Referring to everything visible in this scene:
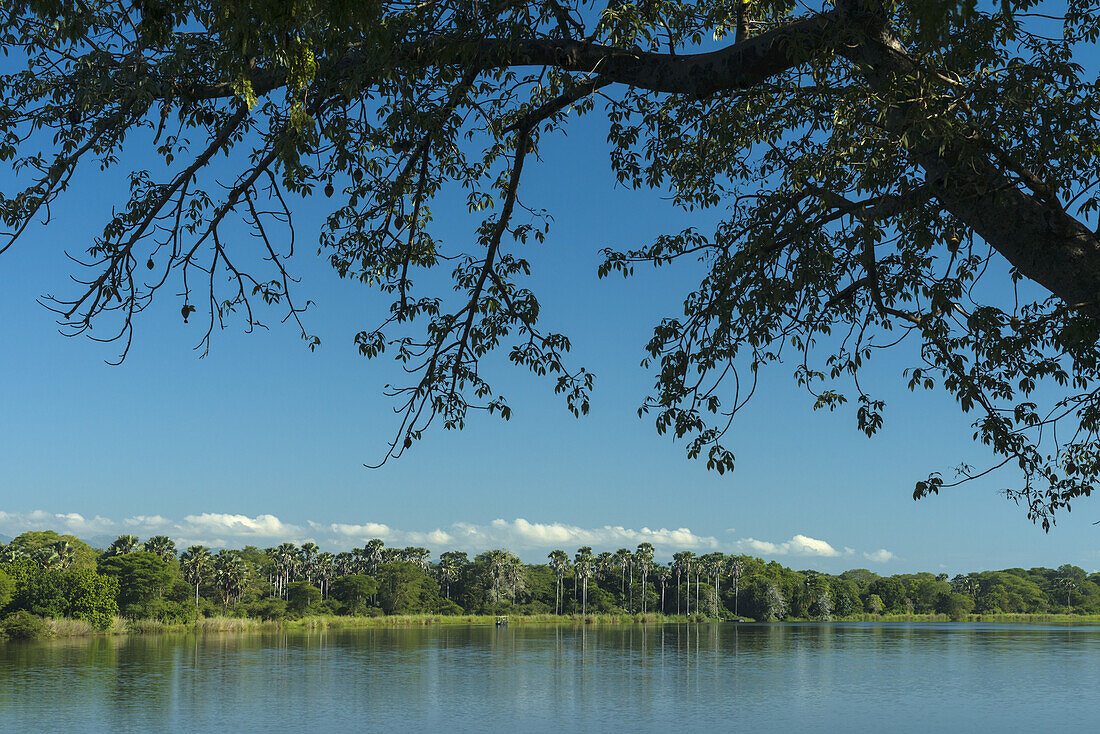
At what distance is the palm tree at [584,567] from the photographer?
4478 inches

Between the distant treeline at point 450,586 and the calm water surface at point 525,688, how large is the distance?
20.7 ft

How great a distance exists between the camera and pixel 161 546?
83062mm

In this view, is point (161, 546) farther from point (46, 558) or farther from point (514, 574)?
point (514, 574)

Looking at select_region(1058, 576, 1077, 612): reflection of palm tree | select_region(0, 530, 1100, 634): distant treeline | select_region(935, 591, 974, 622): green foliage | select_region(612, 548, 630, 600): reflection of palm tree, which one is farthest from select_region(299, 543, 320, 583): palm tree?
select_region(1058, 576, 1077, 612): reflection of palm tree

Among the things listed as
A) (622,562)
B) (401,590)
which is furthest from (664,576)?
(401,590)

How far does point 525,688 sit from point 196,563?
53398mm

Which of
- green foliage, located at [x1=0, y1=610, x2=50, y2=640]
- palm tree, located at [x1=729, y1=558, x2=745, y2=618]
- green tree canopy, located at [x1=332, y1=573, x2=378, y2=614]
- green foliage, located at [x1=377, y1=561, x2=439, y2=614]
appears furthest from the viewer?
palm tree, located at [x1=729, y1=558, x2=745, y2=618]

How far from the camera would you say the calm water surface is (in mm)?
30234

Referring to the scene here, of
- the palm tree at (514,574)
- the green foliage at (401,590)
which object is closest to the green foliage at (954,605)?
the palm tree at (514,574)

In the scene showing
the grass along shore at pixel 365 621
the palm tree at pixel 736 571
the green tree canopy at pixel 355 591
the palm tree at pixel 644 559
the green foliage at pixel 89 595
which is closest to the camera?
the green foliage at pixel 89 595

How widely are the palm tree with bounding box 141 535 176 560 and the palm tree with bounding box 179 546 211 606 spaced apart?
1.35 metres

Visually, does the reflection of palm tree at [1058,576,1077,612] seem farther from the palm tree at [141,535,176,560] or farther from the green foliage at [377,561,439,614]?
the palm tree at [141,535,176,560]

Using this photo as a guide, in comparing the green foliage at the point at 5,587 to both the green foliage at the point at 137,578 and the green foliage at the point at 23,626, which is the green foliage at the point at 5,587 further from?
the green foliage at the point at 137,578

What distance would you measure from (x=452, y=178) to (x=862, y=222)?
443 cm
